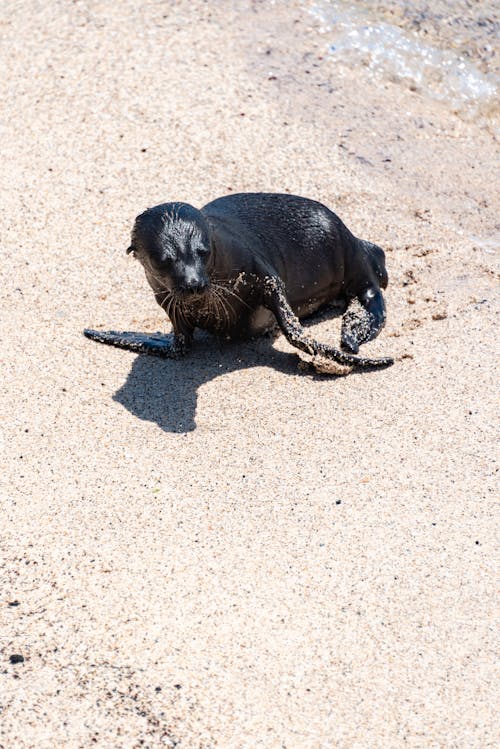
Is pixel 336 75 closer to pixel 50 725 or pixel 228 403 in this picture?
pixel 228 403

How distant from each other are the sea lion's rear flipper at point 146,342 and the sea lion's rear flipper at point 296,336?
0.51m

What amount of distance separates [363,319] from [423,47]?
3.59 metres

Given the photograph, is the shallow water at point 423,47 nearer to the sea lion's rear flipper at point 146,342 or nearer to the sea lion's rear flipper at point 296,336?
Result: the sea lion's rear flipper at point 296,336

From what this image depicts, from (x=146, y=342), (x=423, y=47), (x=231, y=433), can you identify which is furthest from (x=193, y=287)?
(x=423, y=47)

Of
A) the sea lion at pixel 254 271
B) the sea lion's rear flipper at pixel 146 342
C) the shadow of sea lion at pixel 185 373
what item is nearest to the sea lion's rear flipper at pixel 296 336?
the sea lion at pixel 254 271

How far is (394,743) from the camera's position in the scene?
2.94 meters

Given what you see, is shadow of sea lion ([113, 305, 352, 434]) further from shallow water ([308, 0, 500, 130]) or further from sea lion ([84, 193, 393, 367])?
shallow water ([308, 0, 500, 130])

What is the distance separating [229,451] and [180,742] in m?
1.55

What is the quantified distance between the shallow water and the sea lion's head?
371 centimetres

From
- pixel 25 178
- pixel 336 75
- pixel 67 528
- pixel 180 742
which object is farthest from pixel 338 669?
pixel 336 75

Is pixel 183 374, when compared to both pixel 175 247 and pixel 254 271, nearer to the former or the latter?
pixel 254 271

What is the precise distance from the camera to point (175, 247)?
4.54 meters

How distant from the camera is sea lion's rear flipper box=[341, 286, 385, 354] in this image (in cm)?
530

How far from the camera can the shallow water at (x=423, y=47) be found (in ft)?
25.8
